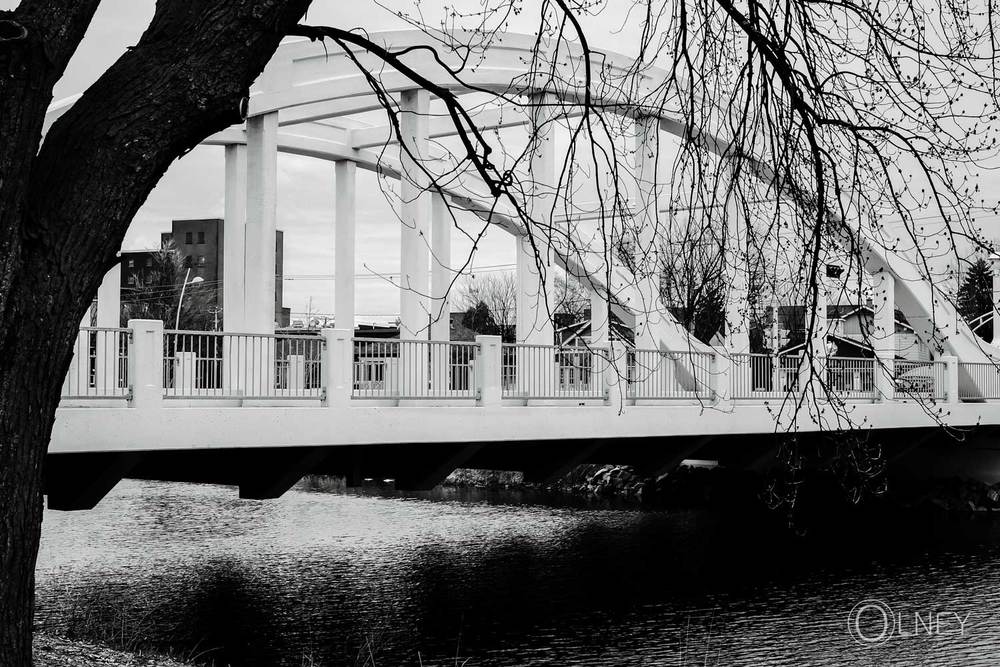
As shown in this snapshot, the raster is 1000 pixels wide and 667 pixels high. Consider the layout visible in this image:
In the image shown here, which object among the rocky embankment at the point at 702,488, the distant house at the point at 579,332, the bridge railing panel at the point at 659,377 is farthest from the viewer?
the rocky embankment at the point at 702,488

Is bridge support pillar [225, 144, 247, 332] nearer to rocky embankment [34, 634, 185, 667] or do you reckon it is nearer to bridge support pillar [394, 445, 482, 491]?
bridge support pillar [394, 445, 482, 491]

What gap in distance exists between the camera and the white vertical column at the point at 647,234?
7.45 m

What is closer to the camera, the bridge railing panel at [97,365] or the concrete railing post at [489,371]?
the bridge railing panel at [97,365]

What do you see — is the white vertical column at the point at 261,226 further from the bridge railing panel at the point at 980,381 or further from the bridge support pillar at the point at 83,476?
the bridge railing panel at the point at 980,381

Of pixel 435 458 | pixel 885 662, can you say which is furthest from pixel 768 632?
pixel 435 458

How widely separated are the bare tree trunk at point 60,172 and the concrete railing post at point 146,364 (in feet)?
27.1

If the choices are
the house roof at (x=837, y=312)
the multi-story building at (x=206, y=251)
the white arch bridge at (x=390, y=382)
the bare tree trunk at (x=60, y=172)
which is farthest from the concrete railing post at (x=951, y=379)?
the multi-story building at (x=206, y=251)

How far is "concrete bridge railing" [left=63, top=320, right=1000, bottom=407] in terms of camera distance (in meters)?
12.8

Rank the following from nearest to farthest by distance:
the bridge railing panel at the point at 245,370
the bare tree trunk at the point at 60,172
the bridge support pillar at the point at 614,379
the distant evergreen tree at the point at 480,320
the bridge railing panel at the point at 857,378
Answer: the bare tree trunk at the point at 60,172 < the bridge railing panel at the point at 245,370 < the bridge support pillar at the point at 614,379 < the bridge railing panel at the point at 857,378 < the distant evergreen tree at the point at 480,320

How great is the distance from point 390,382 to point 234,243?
8041mm


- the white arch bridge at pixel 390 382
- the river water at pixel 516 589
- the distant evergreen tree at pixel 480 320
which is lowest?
the river water at pixel 516 589

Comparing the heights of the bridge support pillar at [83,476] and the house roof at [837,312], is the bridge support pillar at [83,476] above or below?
below

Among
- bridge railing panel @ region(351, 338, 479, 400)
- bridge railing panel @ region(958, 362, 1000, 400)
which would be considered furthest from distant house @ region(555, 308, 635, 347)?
bridge railing panel @ region(958, 362, 1000, 400)

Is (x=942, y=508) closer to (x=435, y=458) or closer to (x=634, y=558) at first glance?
(x=634, y=558)
